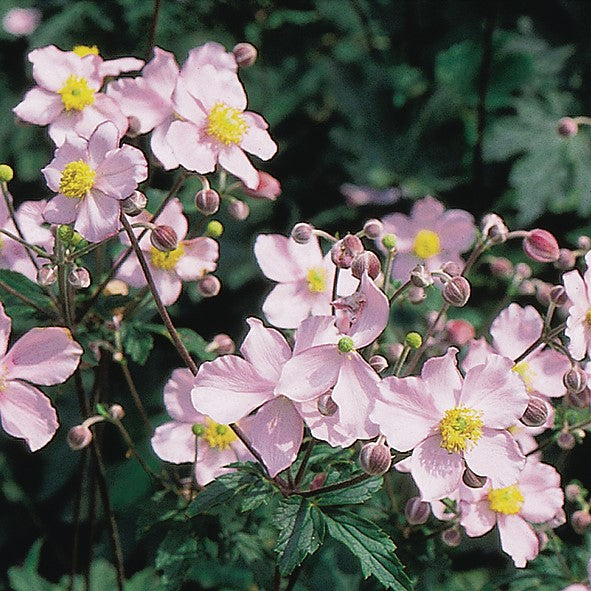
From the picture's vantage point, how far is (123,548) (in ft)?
10.1

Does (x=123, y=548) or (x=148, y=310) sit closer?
(x=148, y=310)

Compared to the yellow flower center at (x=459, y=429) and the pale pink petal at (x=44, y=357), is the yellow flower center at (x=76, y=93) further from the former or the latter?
the yellow flower center at (x=459, y=429)

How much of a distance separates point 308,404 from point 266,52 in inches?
83.8

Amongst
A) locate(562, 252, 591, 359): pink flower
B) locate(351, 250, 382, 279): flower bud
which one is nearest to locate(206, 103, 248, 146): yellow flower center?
locate(351, 250, 382, 279): flower bud

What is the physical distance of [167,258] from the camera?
77.7 inches

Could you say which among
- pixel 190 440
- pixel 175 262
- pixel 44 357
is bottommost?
pixel 190 440

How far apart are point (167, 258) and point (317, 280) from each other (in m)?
0.32

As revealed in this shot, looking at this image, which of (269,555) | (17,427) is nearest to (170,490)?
(269,555)

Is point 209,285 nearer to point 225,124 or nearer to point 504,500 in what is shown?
point 225,124

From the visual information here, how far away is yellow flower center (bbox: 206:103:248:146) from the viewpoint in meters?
1.84

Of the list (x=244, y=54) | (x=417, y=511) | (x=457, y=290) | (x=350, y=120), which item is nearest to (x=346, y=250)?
(x=457, y=290)

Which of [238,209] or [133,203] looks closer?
[133,203]

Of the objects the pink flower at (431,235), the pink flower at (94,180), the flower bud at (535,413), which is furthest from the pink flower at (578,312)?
the pink flower at (431,235)

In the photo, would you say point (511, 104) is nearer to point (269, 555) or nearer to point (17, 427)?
point (269, 555)
